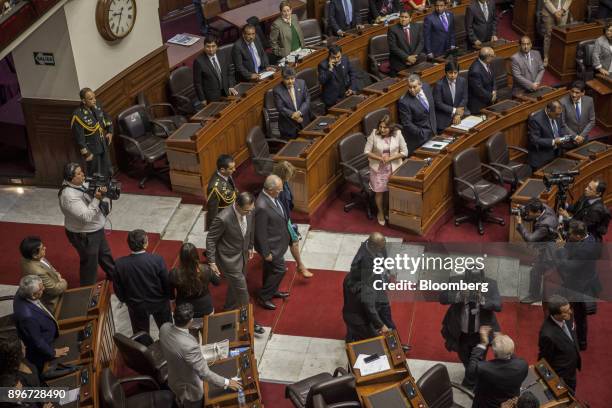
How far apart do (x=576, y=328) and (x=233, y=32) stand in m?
7.99

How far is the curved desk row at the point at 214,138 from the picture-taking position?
31.4 ft

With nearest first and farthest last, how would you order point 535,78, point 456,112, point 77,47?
point 77,47
point 456,112
point 535,78

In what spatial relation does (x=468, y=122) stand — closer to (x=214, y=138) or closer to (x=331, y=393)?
(x=214, y=138)

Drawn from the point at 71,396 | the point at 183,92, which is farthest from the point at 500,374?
the point at 183,92

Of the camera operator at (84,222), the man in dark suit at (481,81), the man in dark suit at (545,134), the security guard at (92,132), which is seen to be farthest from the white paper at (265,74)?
the camera operator at (84,222)

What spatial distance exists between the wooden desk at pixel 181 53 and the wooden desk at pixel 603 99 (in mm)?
5251

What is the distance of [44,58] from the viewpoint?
31.1 feet

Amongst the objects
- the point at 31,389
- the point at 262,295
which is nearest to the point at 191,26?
the point at 262,295

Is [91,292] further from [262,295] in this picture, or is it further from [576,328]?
[576,328]

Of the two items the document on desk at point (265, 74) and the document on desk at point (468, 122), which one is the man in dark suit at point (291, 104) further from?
the document on desk at point (468, 122)

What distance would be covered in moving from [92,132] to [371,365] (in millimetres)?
4217

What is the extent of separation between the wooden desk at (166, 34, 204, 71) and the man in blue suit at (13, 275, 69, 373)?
5.61 meters

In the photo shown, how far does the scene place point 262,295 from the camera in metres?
8.26

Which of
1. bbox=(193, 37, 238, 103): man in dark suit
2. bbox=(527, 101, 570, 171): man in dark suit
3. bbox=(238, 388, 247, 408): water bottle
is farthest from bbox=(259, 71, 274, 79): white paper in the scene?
bbox=(238, 388, 247, 408): water bottle
